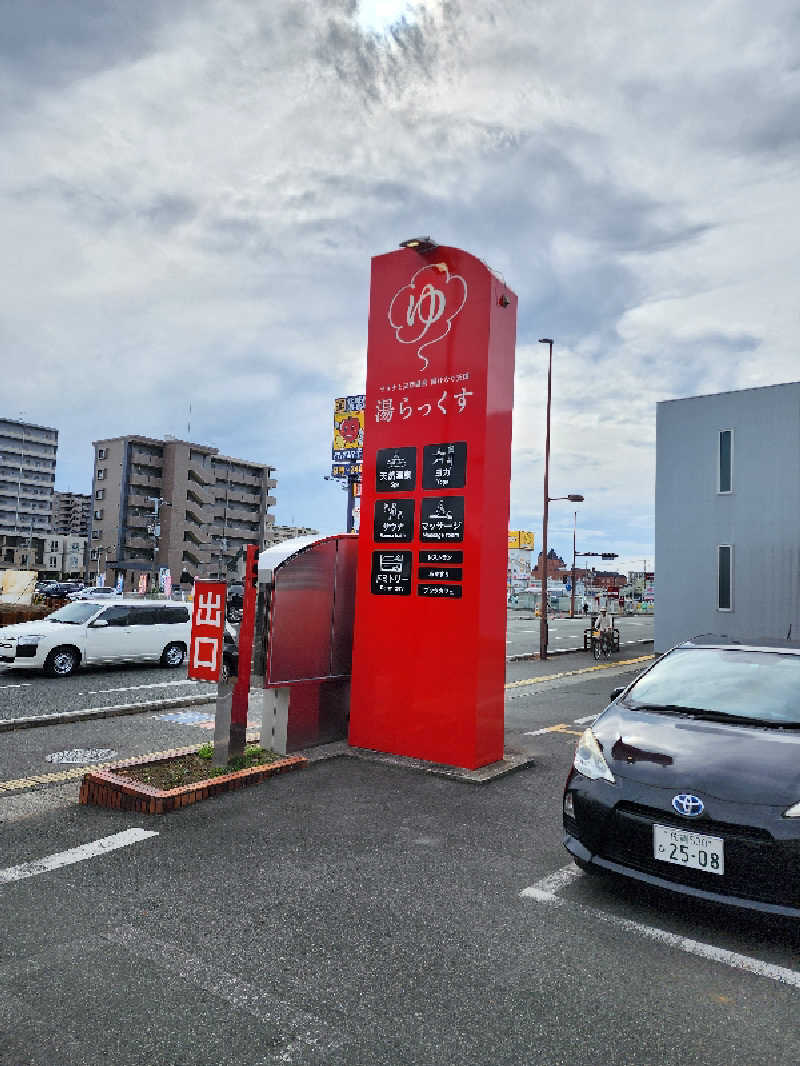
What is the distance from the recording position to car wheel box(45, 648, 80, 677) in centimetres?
1347

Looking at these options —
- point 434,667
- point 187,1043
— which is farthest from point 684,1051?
point 434,667

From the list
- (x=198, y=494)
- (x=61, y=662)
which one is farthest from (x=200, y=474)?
(x=61, y=662)

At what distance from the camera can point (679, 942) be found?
3.62 metres

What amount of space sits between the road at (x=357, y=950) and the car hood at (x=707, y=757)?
0.61m

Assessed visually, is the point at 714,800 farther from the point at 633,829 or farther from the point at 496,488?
the point at 496,488

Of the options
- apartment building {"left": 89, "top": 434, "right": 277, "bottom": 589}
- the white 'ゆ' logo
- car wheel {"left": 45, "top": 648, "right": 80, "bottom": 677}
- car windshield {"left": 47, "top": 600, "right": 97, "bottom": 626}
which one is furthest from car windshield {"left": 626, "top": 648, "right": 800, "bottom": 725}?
apartment building {"left": 89, "top": 434, "right": 277, "bottom": 589}

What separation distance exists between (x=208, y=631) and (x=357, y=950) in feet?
11.6

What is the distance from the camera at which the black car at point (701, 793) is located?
3.45 meters

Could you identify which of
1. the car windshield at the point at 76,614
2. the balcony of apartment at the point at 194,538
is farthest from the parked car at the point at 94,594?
the balcony of apartment at the point at 194,538

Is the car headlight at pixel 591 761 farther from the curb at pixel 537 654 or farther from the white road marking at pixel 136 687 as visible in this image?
the curb at pixel 537 654

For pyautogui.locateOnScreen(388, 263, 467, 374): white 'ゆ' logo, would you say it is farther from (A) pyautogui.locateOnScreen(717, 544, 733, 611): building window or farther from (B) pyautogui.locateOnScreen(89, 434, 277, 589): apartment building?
(B) pyautogui.locateOnScreen(89, 434, 277, 589): apartment building

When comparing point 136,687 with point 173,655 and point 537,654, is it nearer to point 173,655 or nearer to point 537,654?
point 173,655

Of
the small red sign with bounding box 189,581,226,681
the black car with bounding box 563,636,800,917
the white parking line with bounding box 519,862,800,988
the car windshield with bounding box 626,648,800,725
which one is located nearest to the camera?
the white parking line with bounding box 519,862,800,988

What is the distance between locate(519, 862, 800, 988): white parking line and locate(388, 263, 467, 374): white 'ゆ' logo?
508 centimetres
